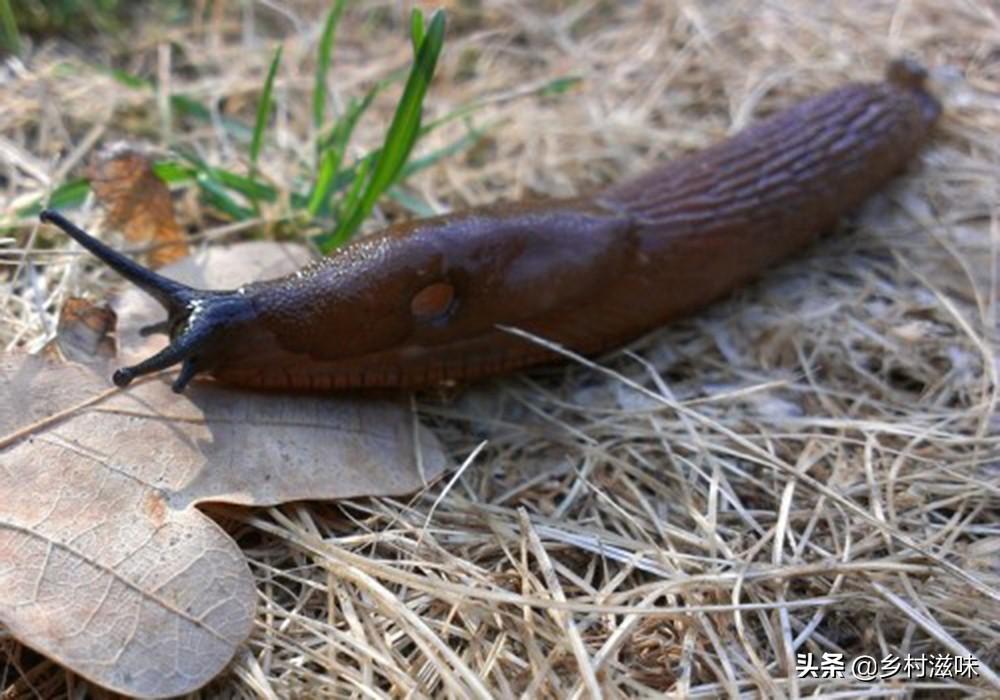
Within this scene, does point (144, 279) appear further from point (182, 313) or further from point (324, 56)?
point (324, 56)

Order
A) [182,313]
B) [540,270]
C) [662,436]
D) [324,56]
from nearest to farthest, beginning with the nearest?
1. [182,313]
2. [662,436]
3. [540,270]
4. [324,56]

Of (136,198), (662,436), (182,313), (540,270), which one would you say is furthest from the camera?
(136,198)

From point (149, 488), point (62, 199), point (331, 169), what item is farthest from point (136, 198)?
point (149, 488)

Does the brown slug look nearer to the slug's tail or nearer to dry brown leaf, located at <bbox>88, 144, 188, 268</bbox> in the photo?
the slug's tail

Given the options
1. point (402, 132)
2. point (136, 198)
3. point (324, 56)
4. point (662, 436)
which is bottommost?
point (662, 436)

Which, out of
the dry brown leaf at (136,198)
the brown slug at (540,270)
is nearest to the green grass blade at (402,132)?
the brown slug at (540,270)

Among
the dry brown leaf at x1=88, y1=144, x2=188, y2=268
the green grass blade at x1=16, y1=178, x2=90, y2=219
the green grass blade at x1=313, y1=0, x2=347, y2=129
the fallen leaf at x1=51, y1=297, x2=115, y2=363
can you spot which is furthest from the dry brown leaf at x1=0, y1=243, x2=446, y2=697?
the green grass blade at x1=313, y1=0, x2=347, y2=129

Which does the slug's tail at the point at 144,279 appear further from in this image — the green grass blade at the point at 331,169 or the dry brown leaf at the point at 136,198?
the green grass blade at the point at 331,169
